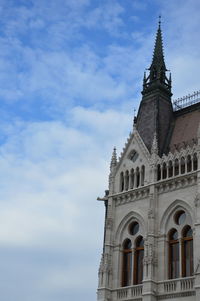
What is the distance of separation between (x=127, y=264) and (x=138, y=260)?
107cm

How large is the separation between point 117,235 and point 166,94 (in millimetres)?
13735

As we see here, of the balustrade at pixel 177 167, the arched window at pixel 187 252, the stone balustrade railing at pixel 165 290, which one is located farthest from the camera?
the balustrade at pixel 177 167

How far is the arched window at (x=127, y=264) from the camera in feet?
131

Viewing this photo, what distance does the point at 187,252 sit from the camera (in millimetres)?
37188

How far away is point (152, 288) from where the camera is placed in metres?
36.7

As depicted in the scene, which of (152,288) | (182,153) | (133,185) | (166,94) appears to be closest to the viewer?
(152,288)

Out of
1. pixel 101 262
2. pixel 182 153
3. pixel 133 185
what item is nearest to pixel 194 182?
pixel 182 153

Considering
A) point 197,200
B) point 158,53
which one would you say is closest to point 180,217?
point 197,200

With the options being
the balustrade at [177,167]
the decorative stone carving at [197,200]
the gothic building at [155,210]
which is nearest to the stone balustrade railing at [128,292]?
the gothic building at [155,210]

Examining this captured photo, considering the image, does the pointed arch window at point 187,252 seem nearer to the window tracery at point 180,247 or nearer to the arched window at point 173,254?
the window tracery at point 180,247

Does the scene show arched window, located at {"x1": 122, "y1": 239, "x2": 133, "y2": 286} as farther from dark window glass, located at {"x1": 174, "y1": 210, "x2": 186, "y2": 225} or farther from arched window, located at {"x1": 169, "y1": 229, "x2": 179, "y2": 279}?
dark window glass, located at {"x1": 174, "y1": 210, "x2": 186, "y2": 225}

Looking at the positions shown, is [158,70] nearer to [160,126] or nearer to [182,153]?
[160,126]

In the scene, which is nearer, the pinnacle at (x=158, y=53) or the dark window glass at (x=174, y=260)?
the dark window glass at (x=174, y=260)

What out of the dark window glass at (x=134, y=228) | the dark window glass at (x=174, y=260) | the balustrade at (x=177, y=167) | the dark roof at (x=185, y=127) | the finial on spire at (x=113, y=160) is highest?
the dark roof at (x=185, y=127)
